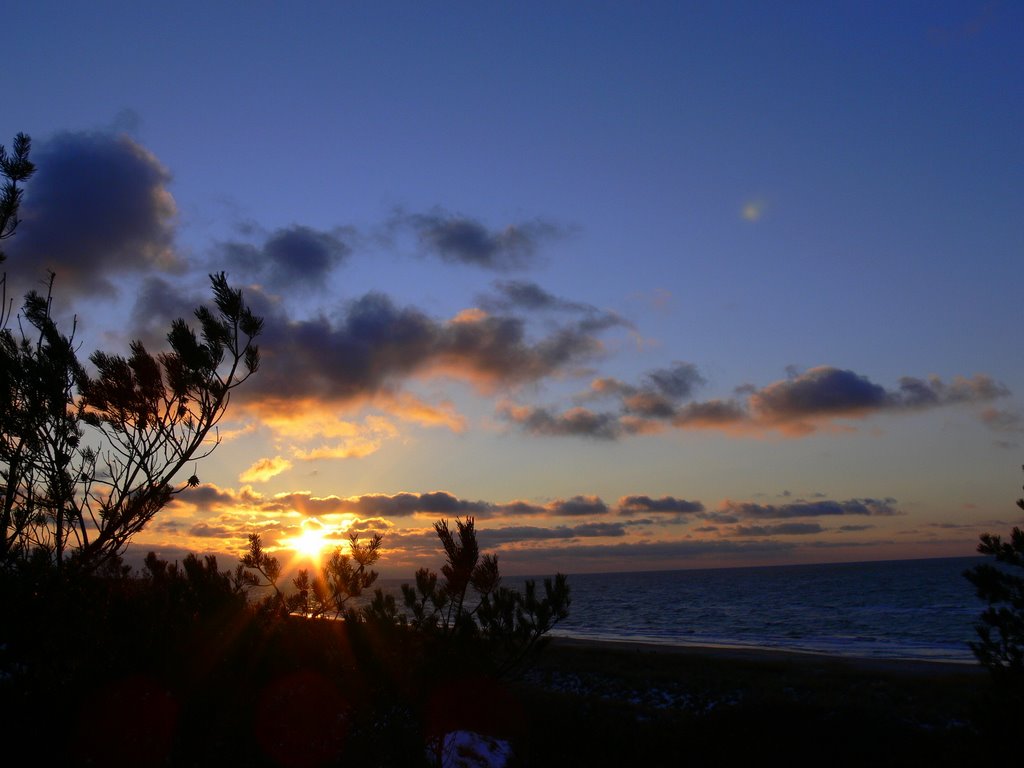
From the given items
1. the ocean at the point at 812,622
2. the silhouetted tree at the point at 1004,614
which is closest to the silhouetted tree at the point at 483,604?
the silhouetted tree at the point at 1004,614

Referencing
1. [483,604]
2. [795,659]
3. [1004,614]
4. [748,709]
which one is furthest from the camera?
[795,659]

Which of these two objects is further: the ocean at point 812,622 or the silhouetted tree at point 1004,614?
the ocean at point 812,622

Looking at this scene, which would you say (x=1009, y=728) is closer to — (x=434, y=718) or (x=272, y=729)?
(x=434, y=718)

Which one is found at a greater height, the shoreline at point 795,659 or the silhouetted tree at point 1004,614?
the silhouetted tree at point 1004,614

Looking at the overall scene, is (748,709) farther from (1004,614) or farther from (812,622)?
(812,622)

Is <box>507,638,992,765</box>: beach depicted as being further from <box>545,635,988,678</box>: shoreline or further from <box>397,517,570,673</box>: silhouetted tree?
<box>397,517,570,673</box>: silhouetted tree

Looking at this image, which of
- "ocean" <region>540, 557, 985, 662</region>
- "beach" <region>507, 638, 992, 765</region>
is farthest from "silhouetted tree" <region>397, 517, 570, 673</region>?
"ocean" <region>540, 557, 985, 662</region>

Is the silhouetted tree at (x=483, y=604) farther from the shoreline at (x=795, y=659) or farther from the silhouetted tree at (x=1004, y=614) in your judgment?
the shoreline at (x=795, y=659)

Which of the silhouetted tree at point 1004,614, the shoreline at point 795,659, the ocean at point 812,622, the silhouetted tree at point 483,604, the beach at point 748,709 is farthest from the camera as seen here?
the ocean at point 812,622

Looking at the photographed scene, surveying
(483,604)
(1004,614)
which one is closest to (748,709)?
(1004,614)

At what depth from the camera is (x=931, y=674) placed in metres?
30.0

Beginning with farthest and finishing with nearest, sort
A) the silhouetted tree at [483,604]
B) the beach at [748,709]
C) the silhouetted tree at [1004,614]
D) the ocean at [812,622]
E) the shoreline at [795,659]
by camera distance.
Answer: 1. the ocean at [812,622]
2. the shoreline at [795,659]
3. the beach at [748,709]
4. the silhouetted tree at [1004,614]
5. the silhouetted tree at [483,604]

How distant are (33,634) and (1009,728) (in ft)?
40.0

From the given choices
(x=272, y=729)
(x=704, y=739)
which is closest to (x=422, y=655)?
(x=272, y=729)
